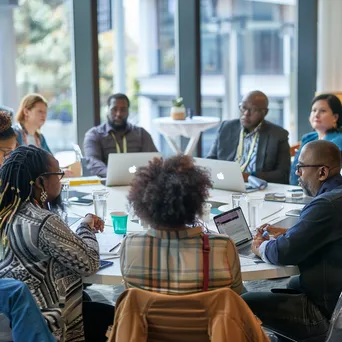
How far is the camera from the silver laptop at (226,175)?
3.90 metres

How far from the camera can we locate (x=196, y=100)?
6.86m

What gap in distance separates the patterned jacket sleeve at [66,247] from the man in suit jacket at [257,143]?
2.29m

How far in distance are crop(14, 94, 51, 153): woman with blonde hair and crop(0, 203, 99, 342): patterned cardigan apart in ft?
8.40

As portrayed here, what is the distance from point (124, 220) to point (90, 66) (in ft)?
10.7

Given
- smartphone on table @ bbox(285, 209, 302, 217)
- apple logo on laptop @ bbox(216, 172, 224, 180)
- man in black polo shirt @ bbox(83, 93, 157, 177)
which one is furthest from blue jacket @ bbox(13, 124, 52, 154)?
smartphone on table @ bbox(285, 209, 302, 217)

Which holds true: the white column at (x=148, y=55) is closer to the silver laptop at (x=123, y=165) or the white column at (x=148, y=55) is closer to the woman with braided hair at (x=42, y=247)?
the silver laptop at (x=123, y=165)

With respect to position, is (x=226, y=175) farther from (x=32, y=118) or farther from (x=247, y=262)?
Answer: (x=32, y=118)

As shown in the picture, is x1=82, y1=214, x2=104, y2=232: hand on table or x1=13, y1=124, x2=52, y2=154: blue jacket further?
x1=13, y1=124, x2=52, y2=154: blue jacket

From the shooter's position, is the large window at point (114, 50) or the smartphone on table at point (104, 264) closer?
the smartphone on table at point (104, 264)

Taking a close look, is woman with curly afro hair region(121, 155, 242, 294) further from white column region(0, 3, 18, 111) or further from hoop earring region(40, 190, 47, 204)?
white column region(0, 3, 18, 111)

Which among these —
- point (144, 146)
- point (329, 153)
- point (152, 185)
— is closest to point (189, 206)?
point (152, 185)

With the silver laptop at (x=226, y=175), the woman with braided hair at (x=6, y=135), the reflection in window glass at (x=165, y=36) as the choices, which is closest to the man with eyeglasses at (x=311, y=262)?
the silver laptop at (x=226, y=175)

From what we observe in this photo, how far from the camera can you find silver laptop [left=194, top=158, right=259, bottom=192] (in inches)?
154

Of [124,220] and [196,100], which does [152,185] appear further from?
[196,100]
